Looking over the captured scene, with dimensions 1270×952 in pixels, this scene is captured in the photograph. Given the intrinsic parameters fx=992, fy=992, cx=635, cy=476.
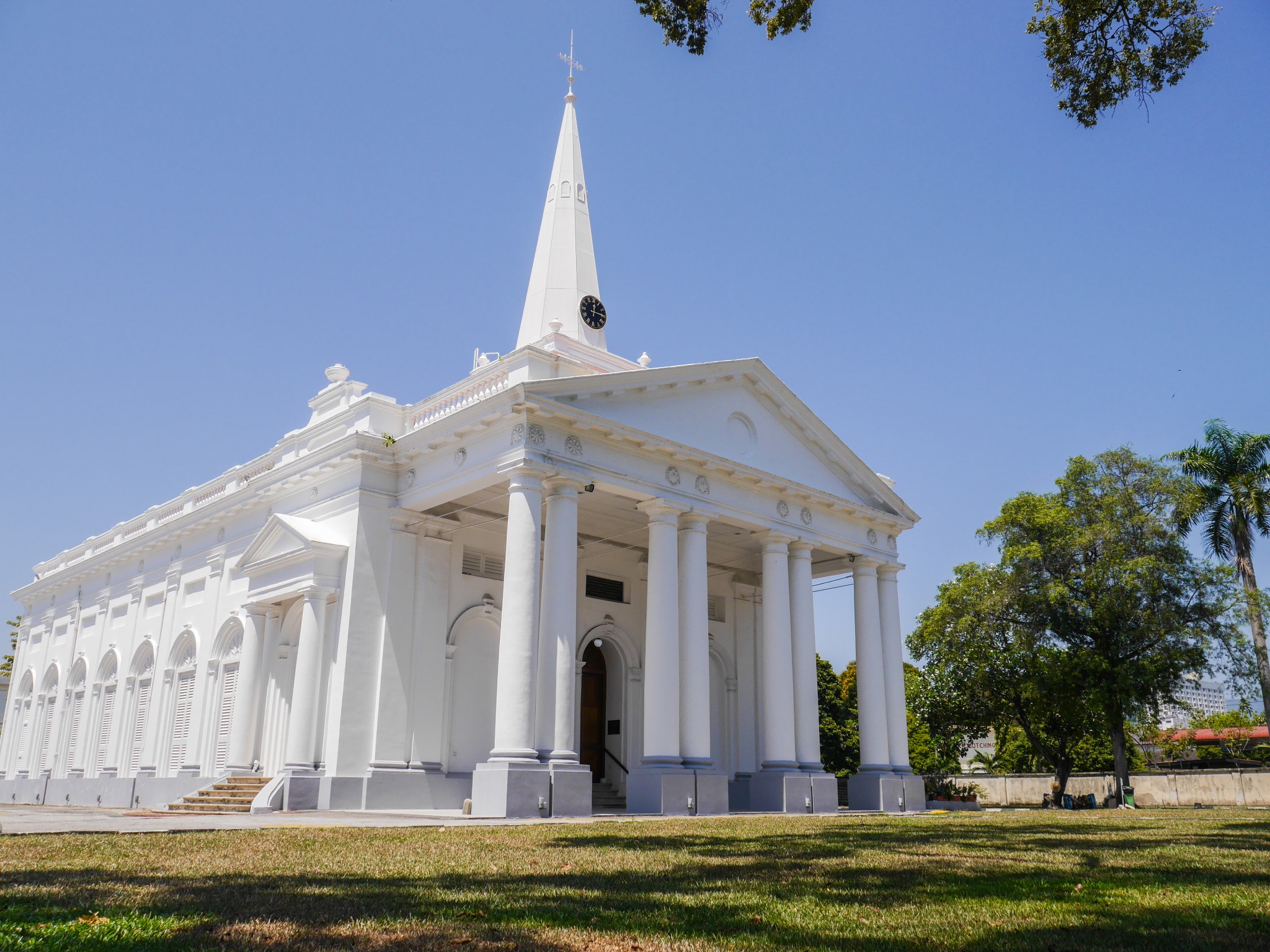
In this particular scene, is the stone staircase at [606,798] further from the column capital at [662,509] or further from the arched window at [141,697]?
the arched window at [141,697]

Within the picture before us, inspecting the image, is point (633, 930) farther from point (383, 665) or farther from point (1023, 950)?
point (383, 665)

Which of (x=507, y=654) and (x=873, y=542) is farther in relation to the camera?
(x=873, y=542)

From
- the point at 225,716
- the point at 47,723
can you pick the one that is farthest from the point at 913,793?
the point at 47,723

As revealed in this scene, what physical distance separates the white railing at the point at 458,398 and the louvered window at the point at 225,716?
8.38 meters

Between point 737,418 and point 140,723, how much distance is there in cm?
2010

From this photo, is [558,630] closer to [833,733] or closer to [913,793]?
[913,793]

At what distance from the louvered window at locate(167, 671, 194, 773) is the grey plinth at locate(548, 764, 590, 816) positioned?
531 inches

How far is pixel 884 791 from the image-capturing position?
2466cm

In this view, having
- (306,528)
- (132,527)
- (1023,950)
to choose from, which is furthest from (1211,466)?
(132,527)

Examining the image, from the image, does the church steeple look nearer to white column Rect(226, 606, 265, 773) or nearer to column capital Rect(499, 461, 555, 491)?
column capital Rect(499, 461, 555, 491)

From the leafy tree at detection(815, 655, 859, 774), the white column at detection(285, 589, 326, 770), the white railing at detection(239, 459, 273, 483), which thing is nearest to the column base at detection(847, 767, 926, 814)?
the white column at detection(285, 589, 326, 770)

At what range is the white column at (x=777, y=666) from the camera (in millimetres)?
22953

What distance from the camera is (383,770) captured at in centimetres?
2034

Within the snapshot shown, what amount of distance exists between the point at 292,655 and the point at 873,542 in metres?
15.2
